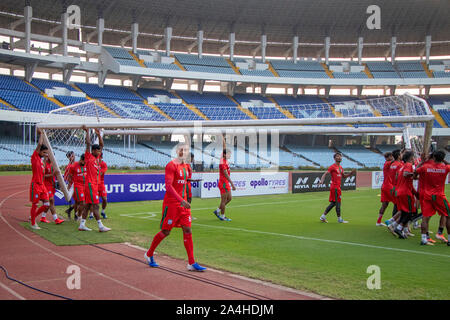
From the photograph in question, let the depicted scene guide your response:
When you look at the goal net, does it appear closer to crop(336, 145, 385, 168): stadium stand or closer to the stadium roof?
the stadium roof

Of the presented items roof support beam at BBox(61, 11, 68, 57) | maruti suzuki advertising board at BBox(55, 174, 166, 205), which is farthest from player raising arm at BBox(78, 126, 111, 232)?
roof support beam at BBox(61, 11, 68, 57)

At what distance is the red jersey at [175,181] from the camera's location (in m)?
6.63

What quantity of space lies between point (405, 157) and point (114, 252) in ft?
22.3

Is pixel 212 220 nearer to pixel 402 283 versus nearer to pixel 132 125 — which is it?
pixel 132 125

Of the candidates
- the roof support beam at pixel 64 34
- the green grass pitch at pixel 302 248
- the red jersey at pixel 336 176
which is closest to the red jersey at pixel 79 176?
the green grass pitch at pixel 302 248

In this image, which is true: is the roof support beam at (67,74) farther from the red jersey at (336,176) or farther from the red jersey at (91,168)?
the red jersey at (336,176)

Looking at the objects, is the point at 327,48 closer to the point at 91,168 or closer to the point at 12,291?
the point at 91,168

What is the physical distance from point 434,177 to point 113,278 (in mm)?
6848

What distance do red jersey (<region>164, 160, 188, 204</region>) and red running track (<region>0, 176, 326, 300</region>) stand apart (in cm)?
120

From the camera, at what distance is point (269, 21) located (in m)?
51.0

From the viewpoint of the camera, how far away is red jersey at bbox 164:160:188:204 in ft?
21.8

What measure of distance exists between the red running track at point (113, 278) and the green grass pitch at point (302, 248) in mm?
467

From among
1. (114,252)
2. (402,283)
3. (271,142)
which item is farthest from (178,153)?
(271,142)

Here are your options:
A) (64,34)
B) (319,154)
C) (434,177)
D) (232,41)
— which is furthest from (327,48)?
(434,177)
